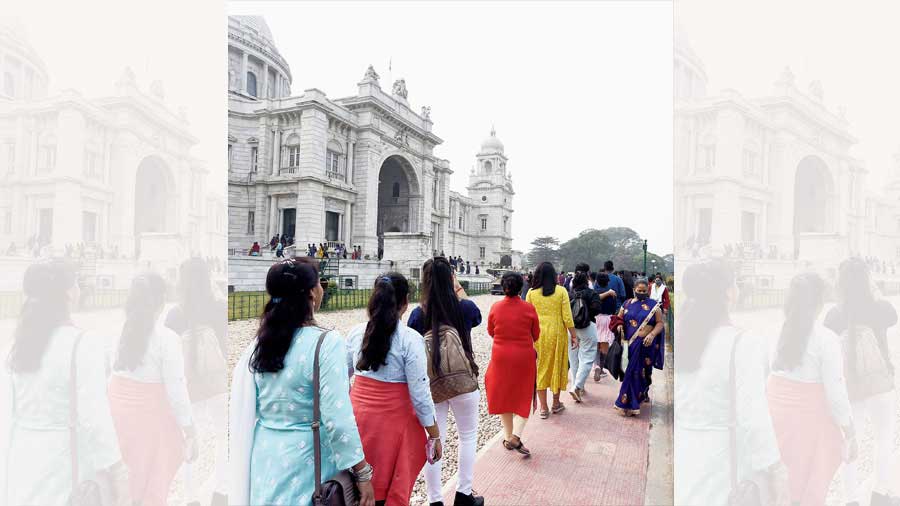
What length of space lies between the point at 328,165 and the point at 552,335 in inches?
983

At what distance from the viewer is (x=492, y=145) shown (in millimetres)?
58938

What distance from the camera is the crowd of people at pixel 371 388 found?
200 centimetres

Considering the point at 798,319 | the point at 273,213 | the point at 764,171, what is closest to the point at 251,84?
the point at 273,213

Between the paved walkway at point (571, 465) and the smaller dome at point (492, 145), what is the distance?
2178 inches

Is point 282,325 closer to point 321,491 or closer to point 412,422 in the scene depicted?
point 321,491

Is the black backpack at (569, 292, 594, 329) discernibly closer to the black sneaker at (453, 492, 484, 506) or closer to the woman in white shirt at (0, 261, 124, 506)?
the black sneaker at (453, 492, 484, 506)

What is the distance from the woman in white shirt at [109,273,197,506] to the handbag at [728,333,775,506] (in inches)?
106

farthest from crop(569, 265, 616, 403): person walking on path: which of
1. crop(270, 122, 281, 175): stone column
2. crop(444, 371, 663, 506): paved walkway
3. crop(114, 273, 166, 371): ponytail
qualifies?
crop(270, 122, 281, 175): stone column

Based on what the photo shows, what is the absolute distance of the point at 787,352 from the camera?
216 centimetres

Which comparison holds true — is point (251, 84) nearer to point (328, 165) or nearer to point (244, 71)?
point (244, 71)

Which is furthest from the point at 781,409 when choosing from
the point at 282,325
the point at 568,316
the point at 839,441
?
the point at 568,316

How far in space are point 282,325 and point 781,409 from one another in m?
2.34

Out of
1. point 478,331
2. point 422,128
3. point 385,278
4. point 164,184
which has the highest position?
point 422,128

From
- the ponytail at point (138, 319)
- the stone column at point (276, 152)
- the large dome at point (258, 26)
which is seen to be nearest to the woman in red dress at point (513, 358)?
the ponytail at point (138, 319)
